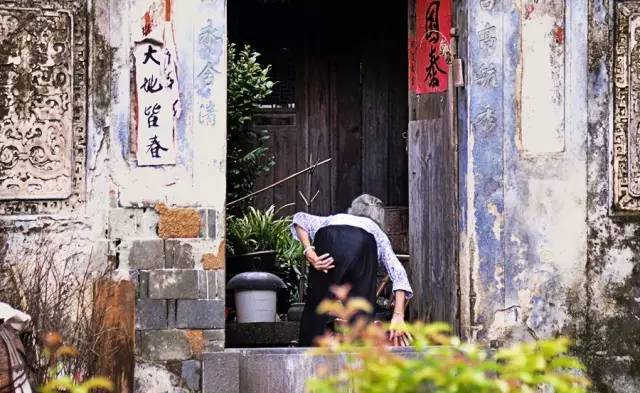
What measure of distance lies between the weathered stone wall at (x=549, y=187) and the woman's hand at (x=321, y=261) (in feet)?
2.90

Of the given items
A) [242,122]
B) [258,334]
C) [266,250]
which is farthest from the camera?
[242,122]

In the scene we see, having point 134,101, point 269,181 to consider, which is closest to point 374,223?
point 134,101

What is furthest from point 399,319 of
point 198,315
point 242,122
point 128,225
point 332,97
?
point 332,97

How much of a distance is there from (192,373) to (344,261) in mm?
1212

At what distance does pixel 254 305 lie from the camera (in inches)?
359

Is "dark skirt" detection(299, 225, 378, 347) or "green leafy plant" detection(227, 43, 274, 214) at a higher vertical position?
"green leafy plant" detection(227, 43, 274, 214)

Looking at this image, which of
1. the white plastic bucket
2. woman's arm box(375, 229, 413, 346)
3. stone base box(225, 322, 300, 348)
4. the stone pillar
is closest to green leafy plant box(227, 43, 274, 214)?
the white plastic bucket

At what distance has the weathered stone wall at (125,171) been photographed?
796 centimetres

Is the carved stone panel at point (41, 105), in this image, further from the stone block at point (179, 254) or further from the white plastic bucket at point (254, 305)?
the white plastic bucket at point (254, 305)

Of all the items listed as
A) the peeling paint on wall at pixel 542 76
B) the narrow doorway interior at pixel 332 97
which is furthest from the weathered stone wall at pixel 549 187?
the narrow doorway interior at pixel 332 97

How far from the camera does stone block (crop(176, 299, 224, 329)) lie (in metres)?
8.02

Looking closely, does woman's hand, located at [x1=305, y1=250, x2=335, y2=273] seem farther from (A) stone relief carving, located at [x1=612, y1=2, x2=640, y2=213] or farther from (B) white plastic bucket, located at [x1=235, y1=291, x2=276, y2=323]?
(A) stone relief carving, located at [x1=612, y1=2, x2=640, y2=213]

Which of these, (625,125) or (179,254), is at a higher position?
(625,125)

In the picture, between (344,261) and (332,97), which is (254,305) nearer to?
(344,261)
